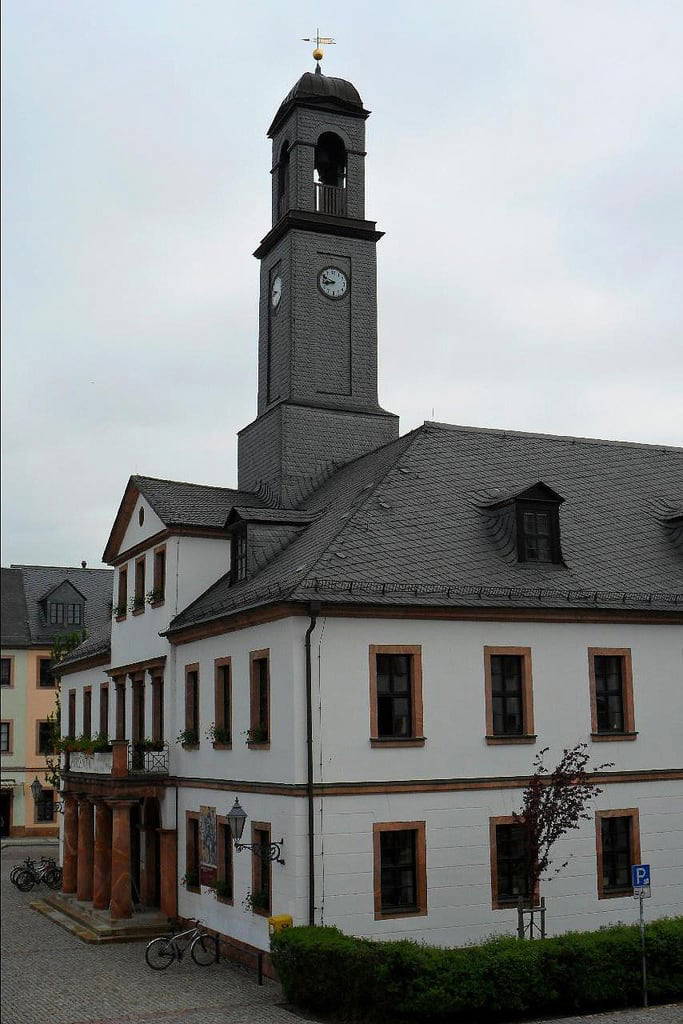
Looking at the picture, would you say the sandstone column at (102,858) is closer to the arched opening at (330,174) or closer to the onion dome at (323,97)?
the arched opening at (330,174)

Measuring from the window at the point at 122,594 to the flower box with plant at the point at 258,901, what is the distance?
40.3ft

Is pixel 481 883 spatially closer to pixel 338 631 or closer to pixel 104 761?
pixel 338 631

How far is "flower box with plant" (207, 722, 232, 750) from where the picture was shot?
26372 mm

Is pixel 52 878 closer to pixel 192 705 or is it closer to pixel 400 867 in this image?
pixel 192 705

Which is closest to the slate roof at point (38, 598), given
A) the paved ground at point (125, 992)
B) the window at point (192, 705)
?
the window at point (192, 705)

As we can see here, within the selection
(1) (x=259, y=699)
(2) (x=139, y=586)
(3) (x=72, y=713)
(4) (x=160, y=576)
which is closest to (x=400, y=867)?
(1) (x=259, y=699)

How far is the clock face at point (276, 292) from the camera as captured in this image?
35.5m

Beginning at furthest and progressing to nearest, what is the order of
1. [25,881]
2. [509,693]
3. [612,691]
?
[25,881], [612,691], [509,693]

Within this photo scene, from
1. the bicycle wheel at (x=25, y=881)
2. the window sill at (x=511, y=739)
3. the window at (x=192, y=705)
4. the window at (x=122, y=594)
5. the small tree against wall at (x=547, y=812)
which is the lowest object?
the bicycle wheel at (x=25, y=881)

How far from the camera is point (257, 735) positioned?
24.3 metres

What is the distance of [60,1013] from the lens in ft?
69.2

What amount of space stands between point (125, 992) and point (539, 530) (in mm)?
12599

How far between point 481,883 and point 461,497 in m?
8.54

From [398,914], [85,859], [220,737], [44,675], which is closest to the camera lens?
[398,914]
